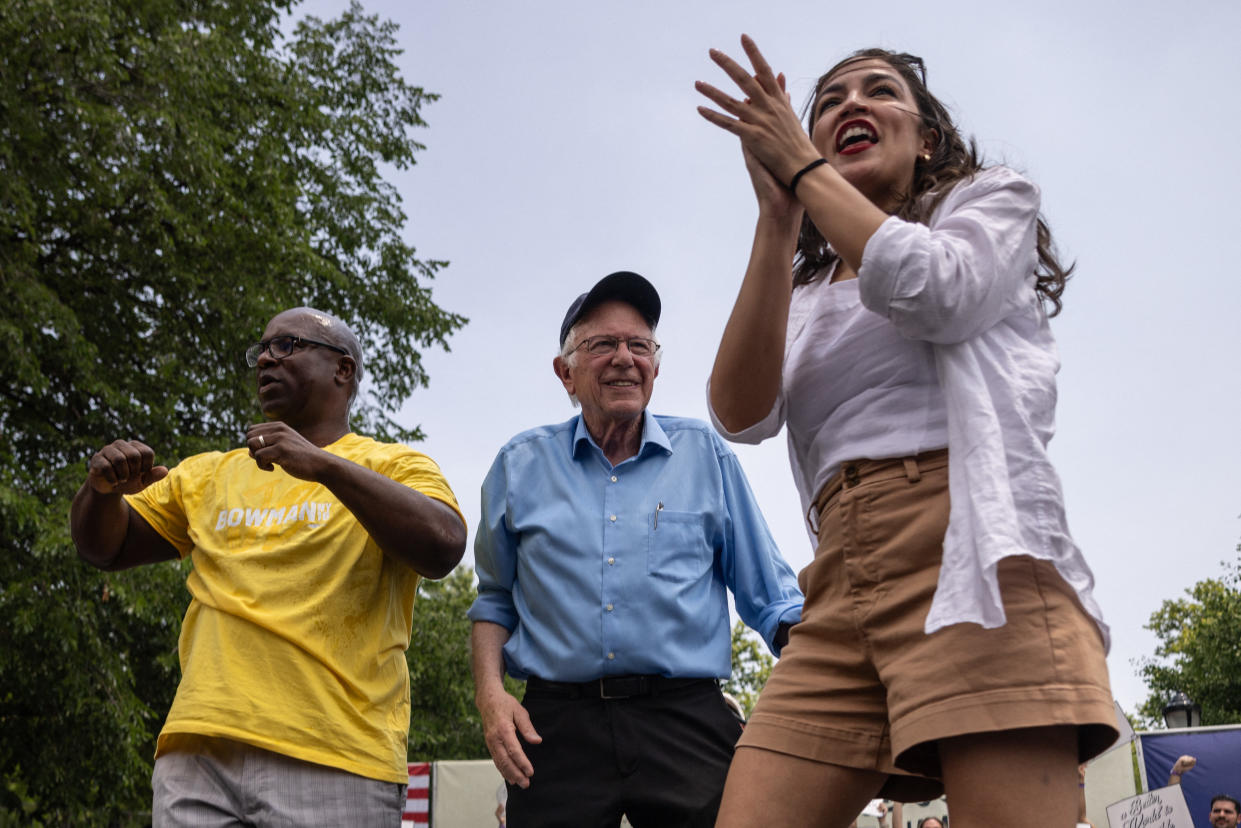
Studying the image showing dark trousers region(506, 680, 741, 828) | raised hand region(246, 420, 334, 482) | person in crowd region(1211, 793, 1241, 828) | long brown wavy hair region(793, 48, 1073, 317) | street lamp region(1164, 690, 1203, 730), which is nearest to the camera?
long brown wavy hair region(793, 48, 1073, 317)

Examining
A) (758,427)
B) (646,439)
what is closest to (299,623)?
(646,439)

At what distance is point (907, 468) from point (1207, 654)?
1353 inches

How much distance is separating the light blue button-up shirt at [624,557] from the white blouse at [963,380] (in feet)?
3.85

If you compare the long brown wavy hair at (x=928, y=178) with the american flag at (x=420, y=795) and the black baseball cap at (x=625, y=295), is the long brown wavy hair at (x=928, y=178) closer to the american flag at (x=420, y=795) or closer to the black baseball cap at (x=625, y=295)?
the black baseball cap at (x=625, y=295)

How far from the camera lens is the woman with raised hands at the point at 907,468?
1818 mm

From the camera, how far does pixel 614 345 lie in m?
3.69

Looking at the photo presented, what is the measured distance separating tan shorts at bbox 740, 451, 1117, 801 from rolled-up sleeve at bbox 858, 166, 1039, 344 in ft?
0.73

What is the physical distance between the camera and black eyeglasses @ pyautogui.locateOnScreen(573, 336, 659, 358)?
3.69 metres

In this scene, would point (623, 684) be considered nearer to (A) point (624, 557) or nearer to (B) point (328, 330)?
(A) point (624, 557)

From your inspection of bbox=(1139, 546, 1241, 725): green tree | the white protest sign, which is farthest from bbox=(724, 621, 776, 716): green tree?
the white protest sign

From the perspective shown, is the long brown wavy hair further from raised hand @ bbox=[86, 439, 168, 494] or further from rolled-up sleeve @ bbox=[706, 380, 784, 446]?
raised hand @ bbox=[86, 439, 168, 494]

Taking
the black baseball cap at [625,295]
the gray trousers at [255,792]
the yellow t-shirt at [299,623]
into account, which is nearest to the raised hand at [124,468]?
the yellow t-shirt at [299,623]

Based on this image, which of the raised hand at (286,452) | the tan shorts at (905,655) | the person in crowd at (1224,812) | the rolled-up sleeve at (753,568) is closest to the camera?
the tan shorts at (905,655)

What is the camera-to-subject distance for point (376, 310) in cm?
1638
